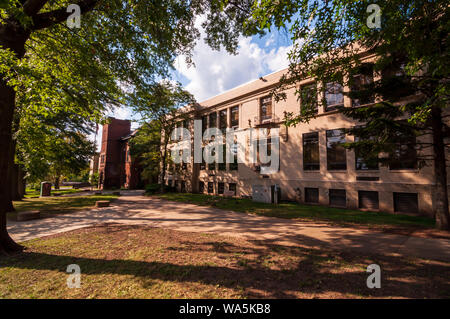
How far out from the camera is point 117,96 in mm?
8992

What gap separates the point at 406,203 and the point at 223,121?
17.9 m

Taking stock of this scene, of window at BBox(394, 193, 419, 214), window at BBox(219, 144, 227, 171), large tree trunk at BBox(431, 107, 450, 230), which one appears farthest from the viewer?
window at BBox(219, 144, 227, 171)

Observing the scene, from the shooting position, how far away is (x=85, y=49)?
711cm

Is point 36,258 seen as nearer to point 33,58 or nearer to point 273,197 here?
point 33,58

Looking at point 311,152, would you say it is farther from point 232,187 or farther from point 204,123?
point 204,123

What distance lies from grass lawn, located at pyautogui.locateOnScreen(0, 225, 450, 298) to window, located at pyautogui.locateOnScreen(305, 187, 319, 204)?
10.4m

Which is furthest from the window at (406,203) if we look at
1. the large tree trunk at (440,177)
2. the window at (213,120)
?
the window at (213,120)

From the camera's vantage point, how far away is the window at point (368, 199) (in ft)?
40.4

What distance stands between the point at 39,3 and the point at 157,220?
8678mm

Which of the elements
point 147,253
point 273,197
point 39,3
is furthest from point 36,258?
point 273,197

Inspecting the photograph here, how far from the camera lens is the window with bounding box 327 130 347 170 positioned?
1386cm

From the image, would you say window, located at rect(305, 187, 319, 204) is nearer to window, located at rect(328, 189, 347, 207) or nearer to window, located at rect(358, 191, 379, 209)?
window, located at rect(328, 189, 347, 207)

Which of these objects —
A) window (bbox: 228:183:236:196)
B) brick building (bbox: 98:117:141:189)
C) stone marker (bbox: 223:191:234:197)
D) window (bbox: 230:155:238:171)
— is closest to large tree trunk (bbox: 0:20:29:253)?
stone marker (bbox: 223:191:234:197)
